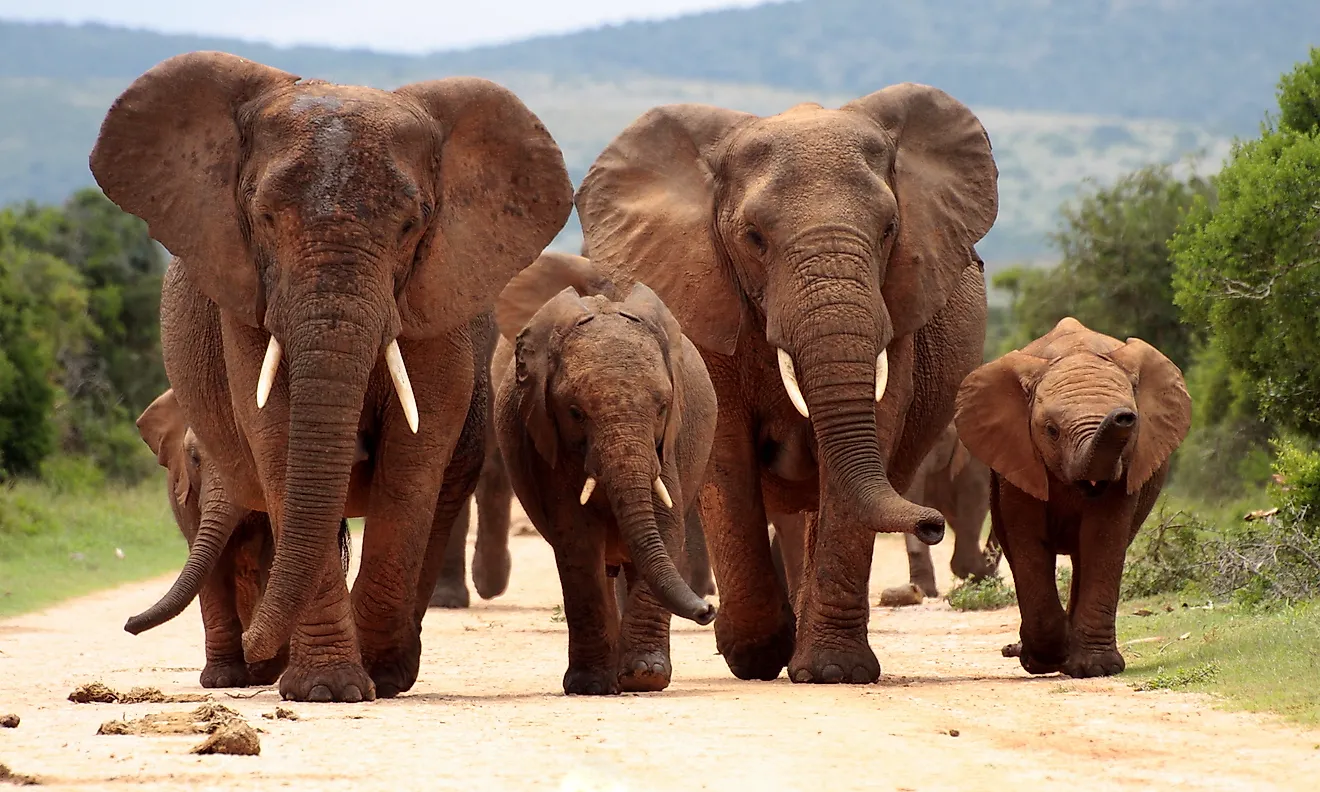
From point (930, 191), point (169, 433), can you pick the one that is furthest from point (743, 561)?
point (169, 433)

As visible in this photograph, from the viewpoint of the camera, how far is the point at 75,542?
22.5m

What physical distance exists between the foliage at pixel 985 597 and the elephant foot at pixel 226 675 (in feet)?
20.8

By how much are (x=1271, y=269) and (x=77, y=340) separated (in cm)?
2275

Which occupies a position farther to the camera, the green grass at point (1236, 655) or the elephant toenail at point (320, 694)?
the elephant toenail at point (320, 694)

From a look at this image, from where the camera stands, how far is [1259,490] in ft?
68.8

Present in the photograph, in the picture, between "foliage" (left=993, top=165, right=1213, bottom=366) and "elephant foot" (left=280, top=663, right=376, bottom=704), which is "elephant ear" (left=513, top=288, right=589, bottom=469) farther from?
"foliage" (left=993, top=165, right=1213, bottom=366)

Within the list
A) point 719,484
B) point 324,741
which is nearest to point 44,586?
point 719,484

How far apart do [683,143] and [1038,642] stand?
300 cm

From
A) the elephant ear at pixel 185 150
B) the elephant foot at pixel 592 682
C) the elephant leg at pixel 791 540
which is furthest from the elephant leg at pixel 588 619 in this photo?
the elephant leg at pixel 791 540

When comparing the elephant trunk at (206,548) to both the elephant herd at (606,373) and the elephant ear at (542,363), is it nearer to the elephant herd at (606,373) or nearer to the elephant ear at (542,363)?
the elephant herd at (606,373)

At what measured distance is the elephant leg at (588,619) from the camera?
9.07 meters

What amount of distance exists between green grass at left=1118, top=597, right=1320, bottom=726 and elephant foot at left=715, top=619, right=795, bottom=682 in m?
1.66

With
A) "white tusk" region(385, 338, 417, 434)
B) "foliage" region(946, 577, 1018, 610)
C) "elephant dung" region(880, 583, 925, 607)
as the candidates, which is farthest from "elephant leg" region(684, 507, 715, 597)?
"white tusk" region(385, 338, 417, 434)

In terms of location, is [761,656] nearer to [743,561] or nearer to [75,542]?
[743,561]
